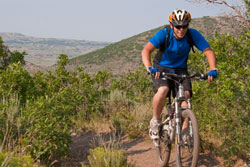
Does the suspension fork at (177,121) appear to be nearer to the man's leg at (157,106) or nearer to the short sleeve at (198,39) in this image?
the man's leg at (157,106)

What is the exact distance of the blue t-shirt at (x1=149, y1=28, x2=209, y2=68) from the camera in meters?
4.27

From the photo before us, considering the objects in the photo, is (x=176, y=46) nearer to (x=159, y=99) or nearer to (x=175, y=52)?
(x=175, y=52)

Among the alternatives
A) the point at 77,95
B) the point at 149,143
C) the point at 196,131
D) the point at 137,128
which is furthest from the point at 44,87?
the point at 196,131

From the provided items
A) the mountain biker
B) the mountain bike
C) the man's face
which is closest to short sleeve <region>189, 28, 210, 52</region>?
Result: the mountain biker

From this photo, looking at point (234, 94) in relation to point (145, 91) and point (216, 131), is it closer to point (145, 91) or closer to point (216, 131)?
point (216, 131)

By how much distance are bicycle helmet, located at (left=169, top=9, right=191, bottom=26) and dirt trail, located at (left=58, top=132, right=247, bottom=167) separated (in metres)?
2.18

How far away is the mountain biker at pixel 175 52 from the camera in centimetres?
408

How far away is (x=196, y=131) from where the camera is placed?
367 cm

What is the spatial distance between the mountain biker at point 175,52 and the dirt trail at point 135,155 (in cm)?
120

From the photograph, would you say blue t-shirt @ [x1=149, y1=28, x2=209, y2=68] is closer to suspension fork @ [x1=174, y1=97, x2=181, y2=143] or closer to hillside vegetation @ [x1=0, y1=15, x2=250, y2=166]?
suspension fork @ [x1=174, y1=97, x2=181, y2=143]

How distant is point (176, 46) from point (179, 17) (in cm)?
40

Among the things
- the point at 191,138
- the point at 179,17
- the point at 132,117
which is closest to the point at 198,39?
the point at 179,17

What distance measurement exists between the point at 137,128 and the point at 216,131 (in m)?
2.41

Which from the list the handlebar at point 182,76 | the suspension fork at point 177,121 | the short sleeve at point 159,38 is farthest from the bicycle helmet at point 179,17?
the suspension fork at point 177,121
